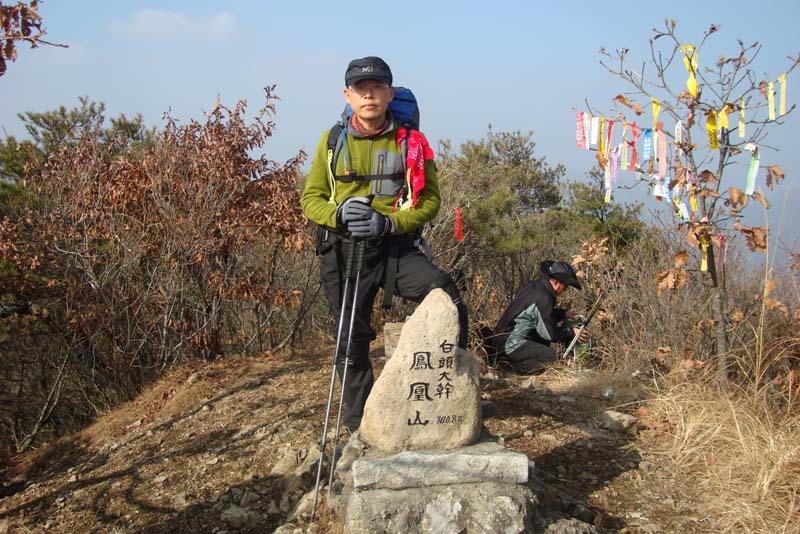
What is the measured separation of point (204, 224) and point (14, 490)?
2559 mm

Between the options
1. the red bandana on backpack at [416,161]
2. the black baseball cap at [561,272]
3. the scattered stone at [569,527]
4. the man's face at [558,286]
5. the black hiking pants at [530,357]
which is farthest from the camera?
the man's face at [558,286]

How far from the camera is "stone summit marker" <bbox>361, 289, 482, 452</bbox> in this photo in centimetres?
358

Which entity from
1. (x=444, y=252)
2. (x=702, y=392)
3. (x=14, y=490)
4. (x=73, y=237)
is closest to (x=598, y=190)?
(x=444, y=252)

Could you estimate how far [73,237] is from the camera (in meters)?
6.24

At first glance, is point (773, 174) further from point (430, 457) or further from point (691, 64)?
point (430, 457)

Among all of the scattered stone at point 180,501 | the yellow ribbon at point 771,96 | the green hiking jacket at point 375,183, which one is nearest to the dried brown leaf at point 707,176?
the yellow ribbon at point 771,96

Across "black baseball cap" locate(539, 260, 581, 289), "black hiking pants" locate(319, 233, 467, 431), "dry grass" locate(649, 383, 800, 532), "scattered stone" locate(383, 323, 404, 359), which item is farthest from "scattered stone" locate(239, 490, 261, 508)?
"black baseball cap" locate(539, 260, 581, 289)

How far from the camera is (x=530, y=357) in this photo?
6793 millimetres

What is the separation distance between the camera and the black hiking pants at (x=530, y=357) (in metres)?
6.74

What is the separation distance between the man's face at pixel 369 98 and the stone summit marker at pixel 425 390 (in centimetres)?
109

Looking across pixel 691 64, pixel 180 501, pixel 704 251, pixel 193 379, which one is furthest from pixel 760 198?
pixel 193 379

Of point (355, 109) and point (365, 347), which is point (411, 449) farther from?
point (355, 109)

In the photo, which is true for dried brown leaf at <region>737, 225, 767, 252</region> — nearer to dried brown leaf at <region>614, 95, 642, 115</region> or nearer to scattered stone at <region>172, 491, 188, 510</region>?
dried brown leaf at <region>614, 95, 642, 115</region>

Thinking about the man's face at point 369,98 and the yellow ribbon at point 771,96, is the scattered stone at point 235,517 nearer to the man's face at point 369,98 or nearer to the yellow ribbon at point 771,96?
the man's face at point 369,98
